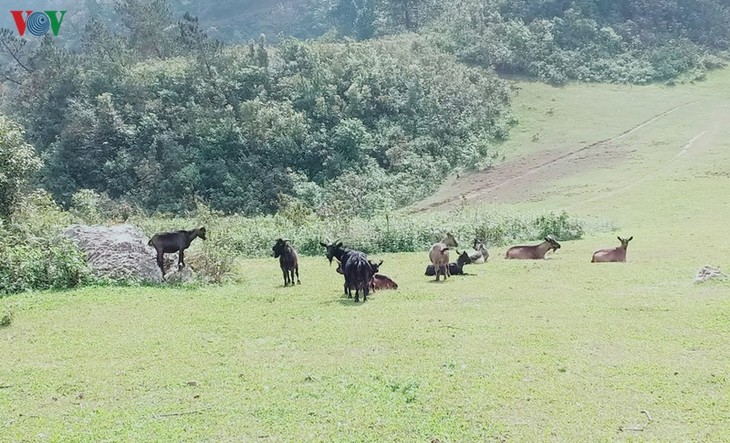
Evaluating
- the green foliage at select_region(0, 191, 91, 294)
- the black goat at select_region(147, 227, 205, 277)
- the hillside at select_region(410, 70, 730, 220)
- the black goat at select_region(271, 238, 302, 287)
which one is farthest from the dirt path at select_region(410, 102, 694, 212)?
the green foliage at select_region(0, 191, 91, 294)

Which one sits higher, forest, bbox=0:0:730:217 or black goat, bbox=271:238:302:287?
forest, bbox=0:0:730:217

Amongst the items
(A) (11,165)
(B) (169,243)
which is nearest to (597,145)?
(B) (169,243)

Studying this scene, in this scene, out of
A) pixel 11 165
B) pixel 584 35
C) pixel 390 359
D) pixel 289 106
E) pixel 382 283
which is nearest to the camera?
pixel 390 359

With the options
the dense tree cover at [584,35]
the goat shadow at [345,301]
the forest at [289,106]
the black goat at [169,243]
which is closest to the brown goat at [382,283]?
the goat shadow at [345,301]

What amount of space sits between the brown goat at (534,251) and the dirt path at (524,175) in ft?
66.0

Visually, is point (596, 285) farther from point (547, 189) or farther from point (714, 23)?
point (714, 23)

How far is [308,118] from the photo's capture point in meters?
62.1

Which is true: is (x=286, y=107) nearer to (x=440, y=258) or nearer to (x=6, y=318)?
(x=440, y=258)

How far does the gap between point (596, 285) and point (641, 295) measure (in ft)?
6.52

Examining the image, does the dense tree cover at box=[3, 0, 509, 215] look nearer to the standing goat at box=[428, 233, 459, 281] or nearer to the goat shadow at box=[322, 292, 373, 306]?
the standing goat at box=[428, 233, 459, 281]

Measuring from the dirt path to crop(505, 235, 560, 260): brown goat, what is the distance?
20.1 metres

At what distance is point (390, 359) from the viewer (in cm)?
1062

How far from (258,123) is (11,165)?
3930cm

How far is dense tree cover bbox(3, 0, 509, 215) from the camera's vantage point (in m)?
56.4
